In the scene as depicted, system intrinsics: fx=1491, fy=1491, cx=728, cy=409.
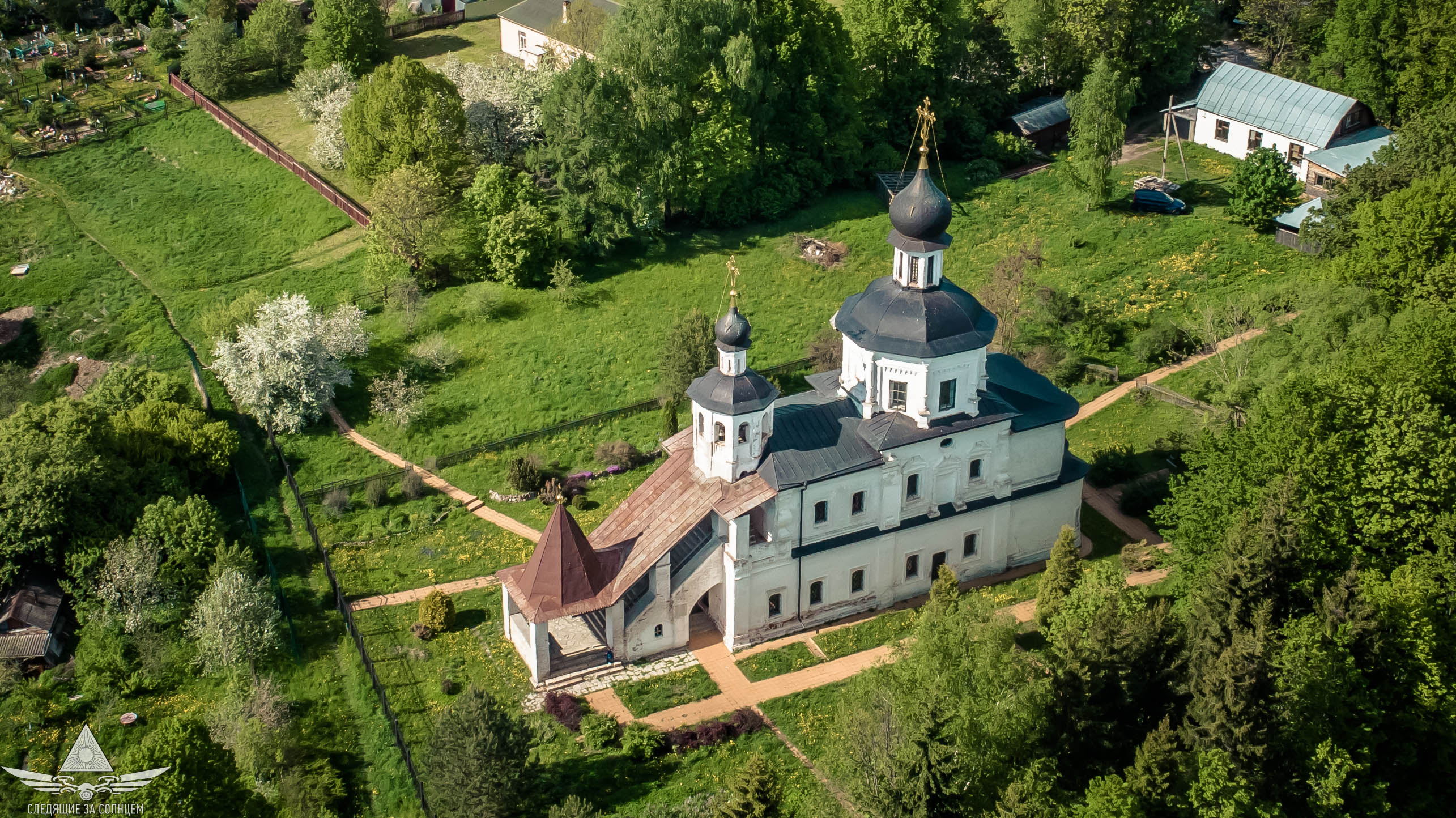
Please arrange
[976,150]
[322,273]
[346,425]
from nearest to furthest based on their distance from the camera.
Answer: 1. [346,425]
2. [322,273]
3. [976,150]

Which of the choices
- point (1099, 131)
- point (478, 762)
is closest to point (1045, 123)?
point (1099, 131)

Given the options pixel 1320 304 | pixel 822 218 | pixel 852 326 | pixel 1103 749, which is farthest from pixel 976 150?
pixel 1103 749

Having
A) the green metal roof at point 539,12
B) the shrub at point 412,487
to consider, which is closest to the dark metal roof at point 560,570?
the shrub at point 412,487

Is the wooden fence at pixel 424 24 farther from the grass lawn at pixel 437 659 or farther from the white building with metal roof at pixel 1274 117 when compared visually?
the grass lawn at pixel 437 659

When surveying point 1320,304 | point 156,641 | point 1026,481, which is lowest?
point 156,641

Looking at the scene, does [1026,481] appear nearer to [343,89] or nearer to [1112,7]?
[1112,7]

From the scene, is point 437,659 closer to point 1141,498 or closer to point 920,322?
point 920,322

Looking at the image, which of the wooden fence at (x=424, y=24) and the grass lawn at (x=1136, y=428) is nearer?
the grass lawn at (x=1136, y=428)
